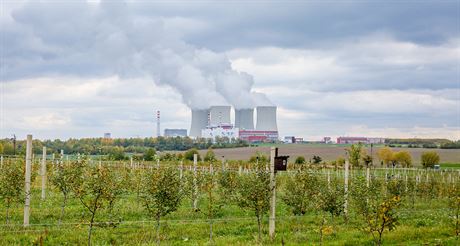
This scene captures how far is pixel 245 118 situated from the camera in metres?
121

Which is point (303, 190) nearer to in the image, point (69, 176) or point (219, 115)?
point (69, 176)

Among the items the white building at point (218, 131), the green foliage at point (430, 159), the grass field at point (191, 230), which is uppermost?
the white building at point (218, 131)

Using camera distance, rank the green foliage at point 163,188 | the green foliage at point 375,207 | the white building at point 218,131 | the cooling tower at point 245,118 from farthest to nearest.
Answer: the cooling tower at point 245,118 → the white building at point 218,131 → the green foliage at point 163,188 → the green foliage at point 375,207

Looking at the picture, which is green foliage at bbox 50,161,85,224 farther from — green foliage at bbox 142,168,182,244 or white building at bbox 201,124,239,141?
white building at bbox 201,124,239,141

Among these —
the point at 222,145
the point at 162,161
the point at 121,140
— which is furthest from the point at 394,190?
the point at 121,140

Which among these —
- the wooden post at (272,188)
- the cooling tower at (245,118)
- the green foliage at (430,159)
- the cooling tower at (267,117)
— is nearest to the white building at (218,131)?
the cooling tower at (245,118)

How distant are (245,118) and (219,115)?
1213cm

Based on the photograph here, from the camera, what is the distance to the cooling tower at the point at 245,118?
395 ft

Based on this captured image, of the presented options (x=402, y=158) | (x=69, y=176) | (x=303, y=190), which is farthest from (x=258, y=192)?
(x=402, y=158)

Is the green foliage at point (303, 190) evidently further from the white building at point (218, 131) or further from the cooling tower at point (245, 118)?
the cooling tower at point (245, 118)

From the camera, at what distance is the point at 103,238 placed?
16.1 m

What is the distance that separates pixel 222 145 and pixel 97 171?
94.3 meters

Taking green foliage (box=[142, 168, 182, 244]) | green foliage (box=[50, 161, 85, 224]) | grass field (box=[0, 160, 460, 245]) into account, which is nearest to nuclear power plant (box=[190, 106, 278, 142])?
grass field (box=[0, 160, 460, 245])

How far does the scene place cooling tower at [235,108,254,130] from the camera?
120250 millimetres
